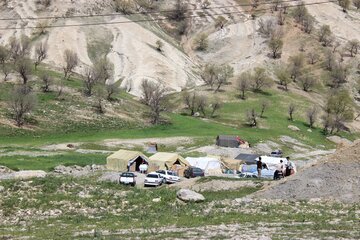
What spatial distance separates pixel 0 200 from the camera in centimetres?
3359

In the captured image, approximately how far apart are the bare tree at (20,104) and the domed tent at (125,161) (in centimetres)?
3297

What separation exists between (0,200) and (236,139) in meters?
68.3

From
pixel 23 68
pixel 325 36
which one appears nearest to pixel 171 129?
pixel 23 68

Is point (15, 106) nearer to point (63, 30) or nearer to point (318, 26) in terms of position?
point (63, 30)

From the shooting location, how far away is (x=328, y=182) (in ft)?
118

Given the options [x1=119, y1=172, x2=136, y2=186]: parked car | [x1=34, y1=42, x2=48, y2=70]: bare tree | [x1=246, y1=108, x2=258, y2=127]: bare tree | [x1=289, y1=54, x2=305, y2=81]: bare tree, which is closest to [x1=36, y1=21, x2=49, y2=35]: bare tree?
[x1=34, y1=42, x2=48, y2=70]: bare tree

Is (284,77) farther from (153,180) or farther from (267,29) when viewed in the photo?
(153,180)

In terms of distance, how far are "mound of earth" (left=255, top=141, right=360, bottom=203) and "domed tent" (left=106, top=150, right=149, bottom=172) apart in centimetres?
3626

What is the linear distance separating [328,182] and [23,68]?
9502 centimetres

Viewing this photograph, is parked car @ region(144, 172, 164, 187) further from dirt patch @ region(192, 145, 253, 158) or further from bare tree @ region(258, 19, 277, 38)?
bare tree @ region(258, 19, 277, 38)

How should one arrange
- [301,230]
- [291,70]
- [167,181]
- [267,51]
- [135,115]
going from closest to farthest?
[301,230] < [167,181] < [135,115] < [291,70] < [267,51]

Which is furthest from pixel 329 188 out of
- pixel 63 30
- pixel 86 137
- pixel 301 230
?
pixel 63 30

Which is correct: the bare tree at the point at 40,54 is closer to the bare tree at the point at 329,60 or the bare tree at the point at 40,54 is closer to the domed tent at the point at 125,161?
the domed tent at the point at 125,161

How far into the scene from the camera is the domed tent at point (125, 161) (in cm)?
7119
